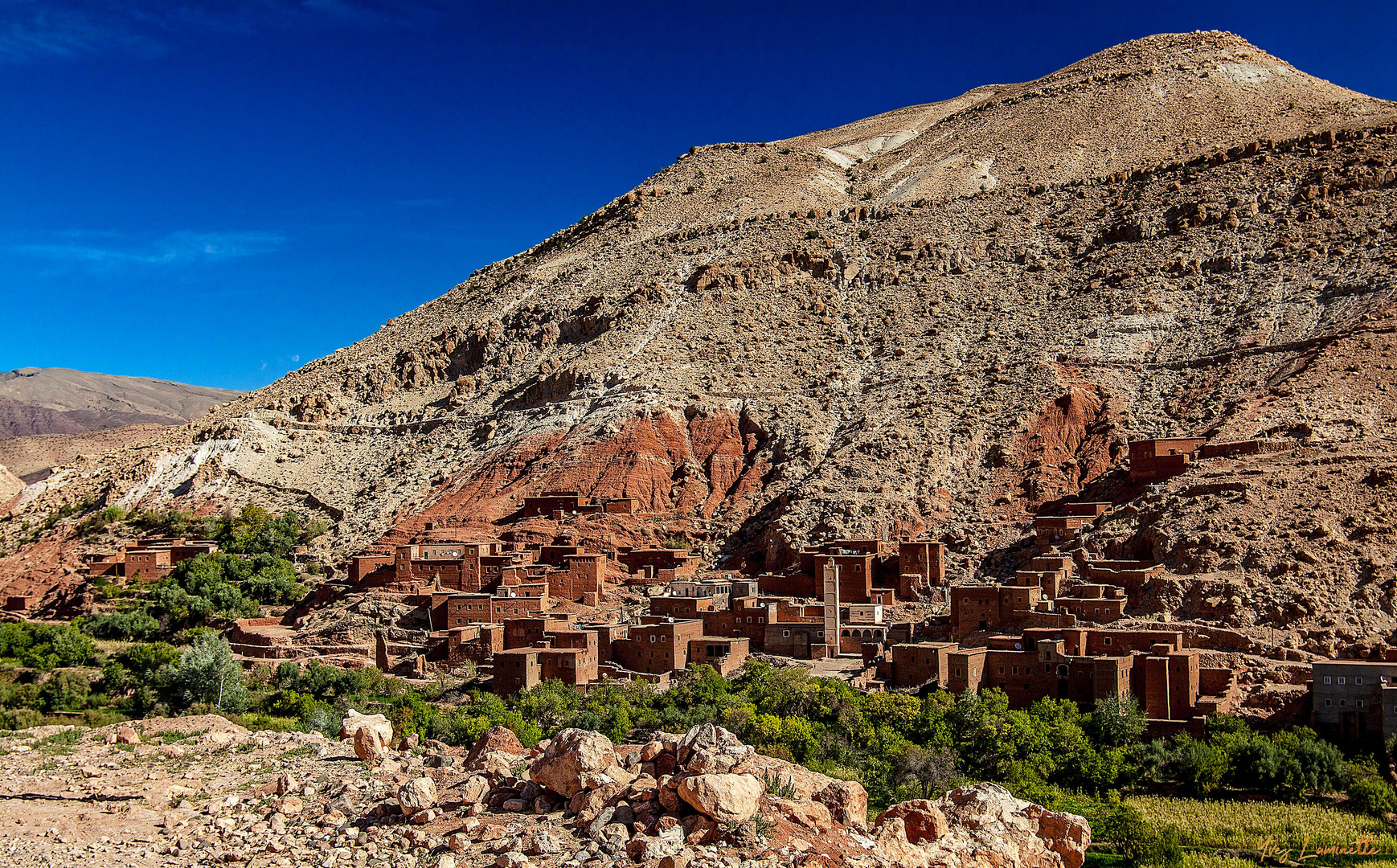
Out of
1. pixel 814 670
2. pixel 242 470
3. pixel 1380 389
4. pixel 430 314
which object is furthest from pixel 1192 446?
pixel 430 314

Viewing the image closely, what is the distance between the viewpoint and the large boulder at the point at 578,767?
16000 millimetres

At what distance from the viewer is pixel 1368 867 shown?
2491 cm

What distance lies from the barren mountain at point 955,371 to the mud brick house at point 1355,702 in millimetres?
2389

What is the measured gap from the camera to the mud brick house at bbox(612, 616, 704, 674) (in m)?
37.3

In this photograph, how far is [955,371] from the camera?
5688 cm

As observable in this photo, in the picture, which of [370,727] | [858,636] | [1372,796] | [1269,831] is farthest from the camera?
[858,636]

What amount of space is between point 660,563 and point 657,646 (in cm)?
887

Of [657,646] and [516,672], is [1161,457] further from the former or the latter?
[516,672]

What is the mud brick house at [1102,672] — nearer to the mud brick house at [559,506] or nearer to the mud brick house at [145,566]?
the mud brick house at [559,506]

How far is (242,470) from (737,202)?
3642 centimetres

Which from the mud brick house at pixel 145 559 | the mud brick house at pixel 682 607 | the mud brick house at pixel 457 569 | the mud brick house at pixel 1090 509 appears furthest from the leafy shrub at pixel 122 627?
the mud brick house at pixel 1090 509

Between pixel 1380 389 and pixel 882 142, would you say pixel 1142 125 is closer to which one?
pixel 882 142

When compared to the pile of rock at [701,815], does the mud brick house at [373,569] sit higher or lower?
higher

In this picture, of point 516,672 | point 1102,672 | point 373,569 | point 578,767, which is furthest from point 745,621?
point 578,767
